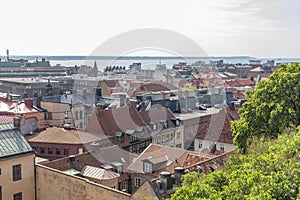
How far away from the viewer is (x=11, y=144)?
103 feet

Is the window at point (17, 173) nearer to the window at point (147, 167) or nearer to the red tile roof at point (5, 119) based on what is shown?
the window at point (147, 167)

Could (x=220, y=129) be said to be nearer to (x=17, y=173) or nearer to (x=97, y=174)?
(x=97, y=174)

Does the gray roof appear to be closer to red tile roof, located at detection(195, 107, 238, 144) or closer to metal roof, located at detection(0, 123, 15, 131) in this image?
metal roof, located at detection(0, 123, 15, 131)

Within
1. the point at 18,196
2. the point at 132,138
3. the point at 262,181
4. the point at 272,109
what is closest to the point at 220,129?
the point at 132,138

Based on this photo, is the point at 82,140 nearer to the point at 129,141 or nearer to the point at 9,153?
the point at 129,141

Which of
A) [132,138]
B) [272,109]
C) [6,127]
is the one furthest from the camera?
[132,138]

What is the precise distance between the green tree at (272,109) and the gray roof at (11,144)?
1770 centimetres

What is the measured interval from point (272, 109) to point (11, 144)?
21150mm

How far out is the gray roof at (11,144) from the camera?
3061 cm

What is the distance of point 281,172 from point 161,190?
1248 centimetres

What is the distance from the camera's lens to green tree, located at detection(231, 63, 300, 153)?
28.4 m

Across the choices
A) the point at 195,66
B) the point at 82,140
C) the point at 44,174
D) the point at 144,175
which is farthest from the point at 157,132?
the point at 195,66

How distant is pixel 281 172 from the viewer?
12.9m

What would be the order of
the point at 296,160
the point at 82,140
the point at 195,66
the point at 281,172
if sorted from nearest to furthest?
the point at 281,172 < the point at 296,160 < the point at 82,140 < the point at 195,66
